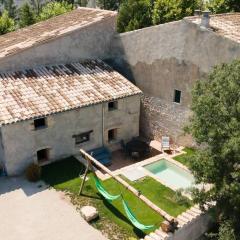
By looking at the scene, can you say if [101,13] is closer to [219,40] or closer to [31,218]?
[219,40]

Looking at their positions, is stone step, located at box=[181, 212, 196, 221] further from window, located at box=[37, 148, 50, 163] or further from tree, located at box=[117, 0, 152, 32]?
tree, located at box=[117, 0, 152, 32]

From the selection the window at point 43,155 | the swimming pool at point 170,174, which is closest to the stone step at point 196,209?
the swimming pool at point 170,174

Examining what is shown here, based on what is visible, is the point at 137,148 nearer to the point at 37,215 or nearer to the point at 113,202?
the point at 113,202

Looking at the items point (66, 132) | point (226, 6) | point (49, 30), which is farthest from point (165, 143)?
→ point (226, 6)

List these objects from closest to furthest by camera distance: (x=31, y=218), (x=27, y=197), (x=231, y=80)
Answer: (x=231, y=80) < (x=31, y=218) < (x=27, y=197)

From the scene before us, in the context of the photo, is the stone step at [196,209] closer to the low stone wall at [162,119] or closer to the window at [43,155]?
the low stone wall at [162,119]

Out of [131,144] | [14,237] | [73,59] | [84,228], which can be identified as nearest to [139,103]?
[131,144]
